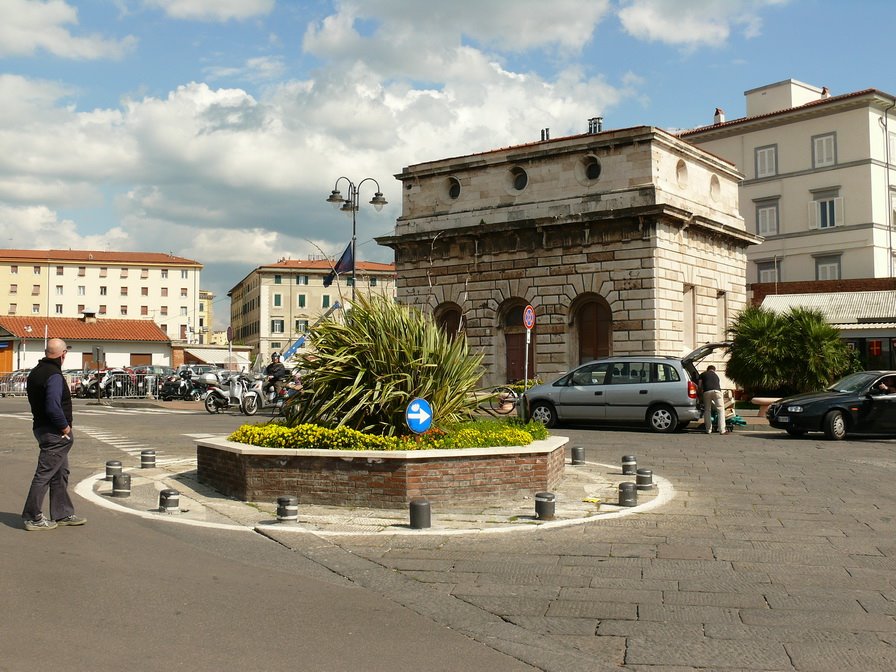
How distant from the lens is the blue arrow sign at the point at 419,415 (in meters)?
9.66

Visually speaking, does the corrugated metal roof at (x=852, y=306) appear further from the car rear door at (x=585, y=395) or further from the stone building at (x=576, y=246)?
the car rear door at (x=585, y=395)

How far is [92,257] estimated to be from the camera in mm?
101875

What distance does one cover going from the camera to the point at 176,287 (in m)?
104

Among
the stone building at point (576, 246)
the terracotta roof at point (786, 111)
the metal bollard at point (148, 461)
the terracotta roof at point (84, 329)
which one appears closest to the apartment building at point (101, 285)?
the terracotta roof at point (84, 329)

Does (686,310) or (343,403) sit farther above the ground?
(686,310)

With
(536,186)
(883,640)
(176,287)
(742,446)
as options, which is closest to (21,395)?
(536,186)

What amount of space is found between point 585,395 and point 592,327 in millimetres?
9027

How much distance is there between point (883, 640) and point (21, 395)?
45910 millimetres

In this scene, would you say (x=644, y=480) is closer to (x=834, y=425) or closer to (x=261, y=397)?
(x=834, y=425)

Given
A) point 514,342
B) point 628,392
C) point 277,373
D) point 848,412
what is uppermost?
point 514,342

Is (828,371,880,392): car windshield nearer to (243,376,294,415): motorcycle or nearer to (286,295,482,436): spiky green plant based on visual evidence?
(286,295,482,436): spiky green plant

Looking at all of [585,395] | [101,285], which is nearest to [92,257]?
[101,285]

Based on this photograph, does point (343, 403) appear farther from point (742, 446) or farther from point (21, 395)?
point (21, 395)

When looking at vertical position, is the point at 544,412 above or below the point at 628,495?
above
